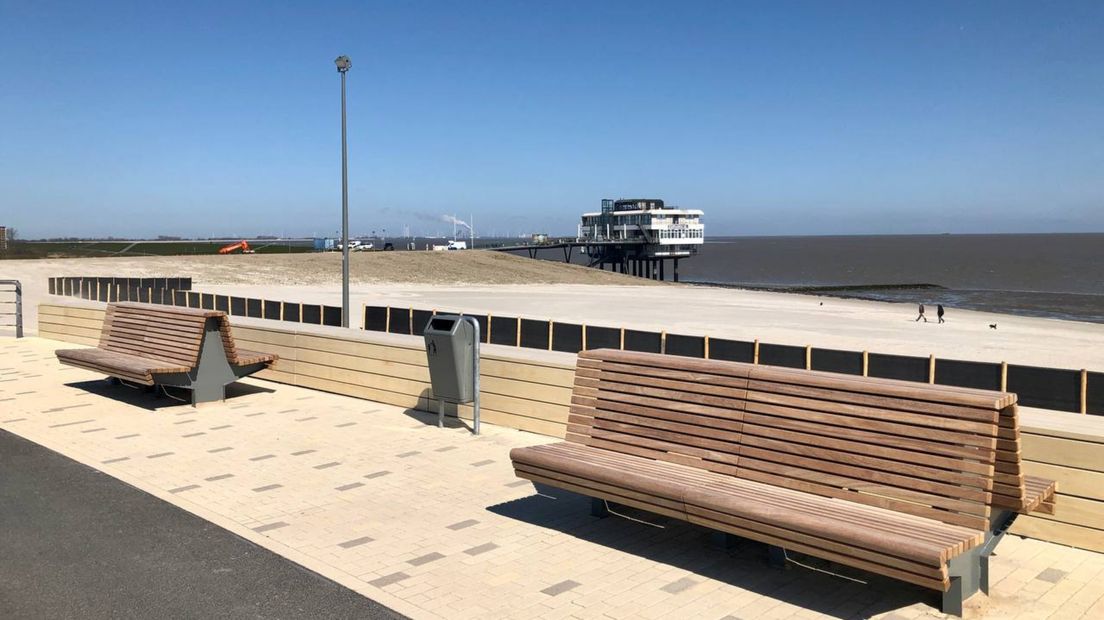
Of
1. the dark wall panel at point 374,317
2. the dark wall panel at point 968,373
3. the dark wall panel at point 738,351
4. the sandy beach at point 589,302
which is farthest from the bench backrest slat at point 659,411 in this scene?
the sandy beach at point 589,302

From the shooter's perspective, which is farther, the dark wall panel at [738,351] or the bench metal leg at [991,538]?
the dark wall panel at [738,351]

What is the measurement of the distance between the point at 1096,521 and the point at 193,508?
552 centimetres

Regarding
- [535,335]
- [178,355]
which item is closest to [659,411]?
[178,355]

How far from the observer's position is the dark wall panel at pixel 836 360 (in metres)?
8.59

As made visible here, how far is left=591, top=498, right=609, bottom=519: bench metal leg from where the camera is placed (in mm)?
5965

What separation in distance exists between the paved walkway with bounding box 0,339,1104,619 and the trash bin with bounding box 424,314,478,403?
41cm

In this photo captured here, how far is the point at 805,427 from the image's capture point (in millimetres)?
4949

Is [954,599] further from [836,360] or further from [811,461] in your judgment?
[836,360]

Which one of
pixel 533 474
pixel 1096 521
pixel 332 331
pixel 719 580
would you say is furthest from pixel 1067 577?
pixel 332 331

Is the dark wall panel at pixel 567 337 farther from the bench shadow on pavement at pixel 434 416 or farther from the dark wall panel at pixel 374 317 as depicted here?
the dark wall panel at pixel 374 317

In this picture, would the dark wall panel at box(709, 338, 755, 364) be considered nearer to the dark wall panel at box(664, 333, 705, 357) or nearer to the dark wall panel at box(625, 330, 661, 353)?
the dark wall panel at box(664, 333, 705, 357)

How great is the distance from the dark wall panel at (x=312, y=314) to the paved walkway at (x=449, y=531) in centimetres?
838

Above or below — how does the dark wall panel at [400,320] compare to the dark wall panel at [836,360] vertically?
below

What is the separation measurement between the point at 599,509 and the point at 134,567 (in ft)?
9.12
